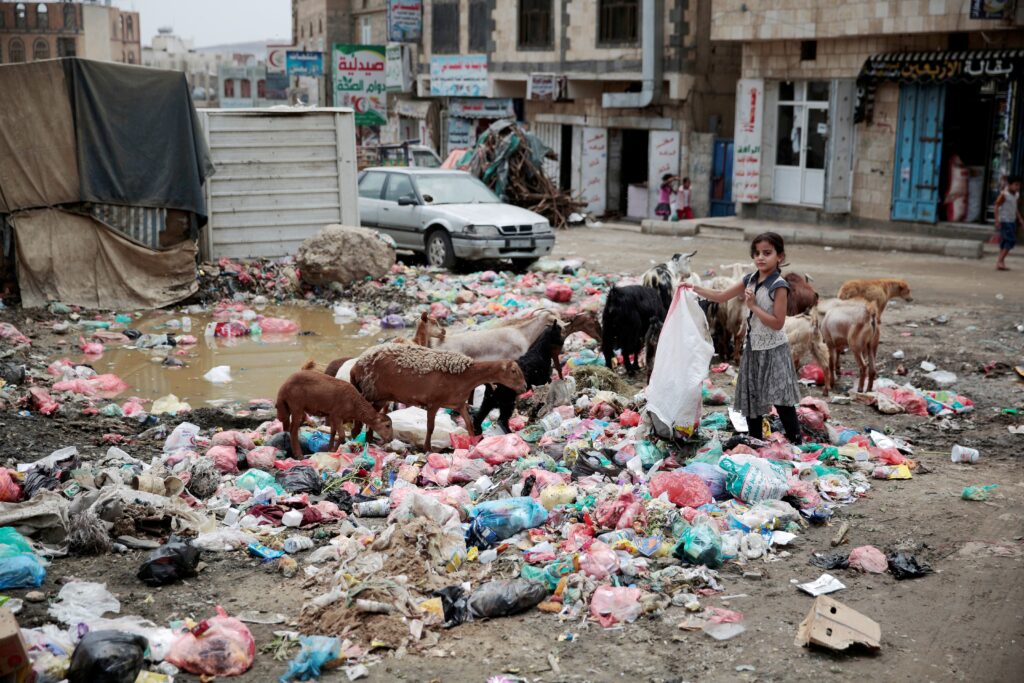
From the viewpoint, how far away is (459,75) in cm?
3347

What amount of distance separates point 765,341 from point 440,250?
1057 centimetres

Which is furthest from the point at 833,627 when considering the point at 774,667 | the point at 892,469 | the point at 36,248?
the point at 36,248

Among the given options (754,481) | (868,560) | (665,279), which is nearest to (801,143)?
(665,279)

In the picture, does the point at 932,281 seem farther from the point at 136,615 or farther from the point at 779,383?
the point at 136,615

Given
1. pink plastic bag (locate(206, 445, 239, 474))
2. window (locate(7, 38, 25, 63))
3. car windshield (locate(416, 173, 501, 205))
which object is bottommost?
pink plastic bag (locate(206, 445, 239, 474))

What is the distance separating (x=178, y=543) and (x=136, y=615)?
0.56m

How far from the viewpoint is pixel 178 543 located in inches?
227

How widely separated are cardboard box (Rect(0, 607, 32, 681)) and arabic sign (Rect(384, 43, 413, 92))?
3303 centimetres

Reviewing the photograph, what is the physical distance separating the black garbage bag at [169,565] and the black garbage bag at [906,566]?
3.63 m

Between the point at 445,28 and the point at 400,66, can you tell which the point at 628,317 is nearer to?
the point at 445,28

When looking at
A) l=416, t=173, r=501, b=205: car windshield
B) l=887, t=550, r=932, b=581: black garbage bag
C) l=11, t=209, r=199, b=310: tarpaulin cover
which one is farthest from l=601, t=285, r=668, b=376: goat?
l=416, t=173, r=501, b=205: car windshield

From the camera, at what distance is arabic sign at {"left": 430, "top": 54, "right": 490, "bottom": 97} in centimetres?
3294

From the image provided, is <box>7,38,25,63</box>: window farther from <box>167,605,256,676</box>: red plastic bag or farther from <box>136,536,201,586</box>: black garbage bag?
<box>167,605,256,676</box>: red plastic bag

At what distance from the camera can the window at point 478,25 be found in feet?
108
